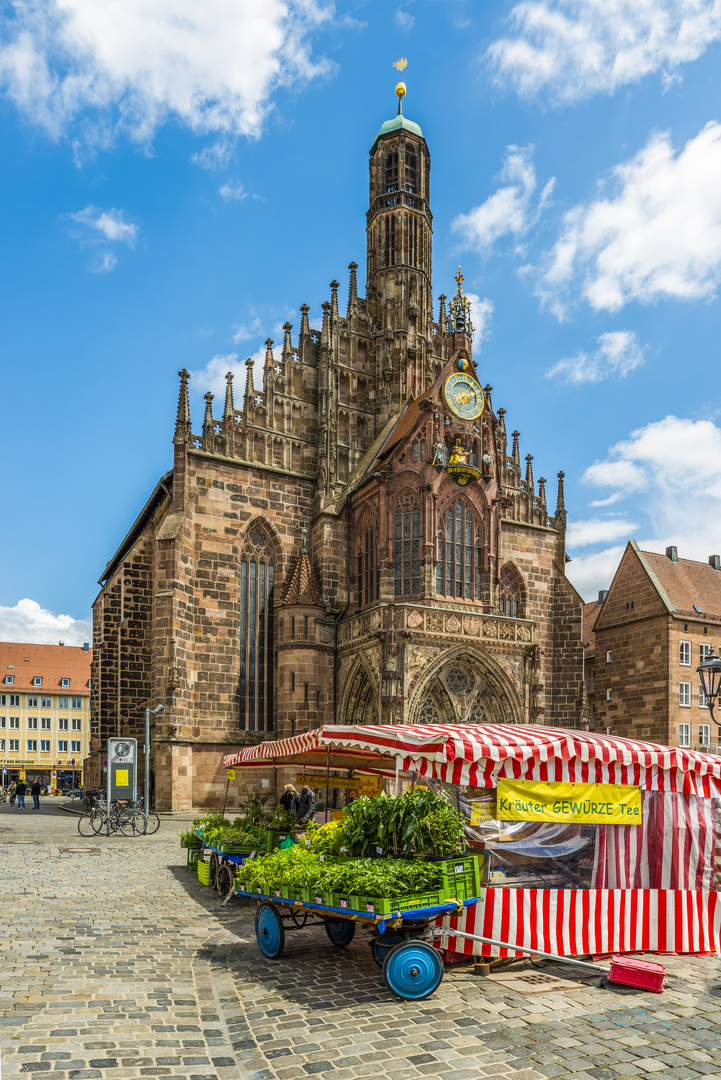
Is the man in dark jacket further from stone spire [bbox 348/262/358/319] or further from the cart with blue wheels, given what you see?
stone spire [bbox 348/262/358/319]

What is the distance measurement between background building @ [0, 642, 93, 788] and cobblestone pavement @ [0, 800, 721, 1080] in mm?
58657

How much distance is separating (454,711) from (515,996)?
57.6 ft

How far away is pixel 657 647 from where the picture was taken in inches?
1337

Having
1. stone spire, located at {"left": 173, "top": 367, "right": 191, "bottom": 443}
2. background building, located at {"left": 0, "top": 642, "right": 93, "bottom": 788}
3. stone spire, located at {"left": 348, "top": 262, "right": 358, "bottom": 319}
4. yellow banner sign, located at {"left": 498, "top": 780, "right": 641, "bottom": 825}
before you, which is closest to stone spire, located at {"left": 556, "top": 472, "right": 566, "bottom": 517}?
stone spire, located at {"left": 348, "top": 262, "right": 358, "bottom": 319}

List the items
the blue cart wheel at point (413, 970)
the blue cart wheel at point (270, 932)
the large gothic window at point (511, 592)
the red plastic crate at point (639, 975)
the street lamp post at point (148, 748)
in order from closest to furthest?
1. the blue cart wheel at point (413, 970)
2. the red plastic crate at point (639, 975)
3. the blue cart wheel at point (270, 932)
4. the street lamp post at point (148, 748)
5. the large gothic window at point (511, 592)

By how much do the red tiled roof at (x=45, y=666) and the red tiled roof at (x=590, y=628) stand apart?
42732mm

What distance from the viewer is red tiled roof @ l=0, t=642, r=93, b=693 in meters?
67.9

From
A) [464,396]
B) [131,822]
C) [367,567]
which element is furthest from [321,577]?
[131,822]

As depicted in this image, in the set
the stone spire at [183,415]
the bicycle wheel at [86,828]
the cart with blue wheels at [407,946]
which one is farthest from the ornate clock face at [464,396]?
the cart with blue wheels at [407,946]

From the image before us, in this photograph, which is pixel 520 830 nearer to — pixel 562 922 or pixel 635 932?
pixel 562 922

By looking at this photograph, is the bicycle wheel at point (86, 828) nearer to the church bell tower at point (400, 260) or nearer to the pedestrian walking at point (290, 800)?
the pedestrian walking at point (290, 800)

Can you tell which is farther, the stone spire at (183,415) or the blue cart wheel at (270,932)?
the stone spire at (183,415)

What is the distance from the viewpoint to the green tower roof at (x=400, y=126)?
3491 centimetres

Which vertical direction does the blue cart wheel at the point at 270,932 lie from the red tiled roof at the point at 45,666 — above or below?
above
